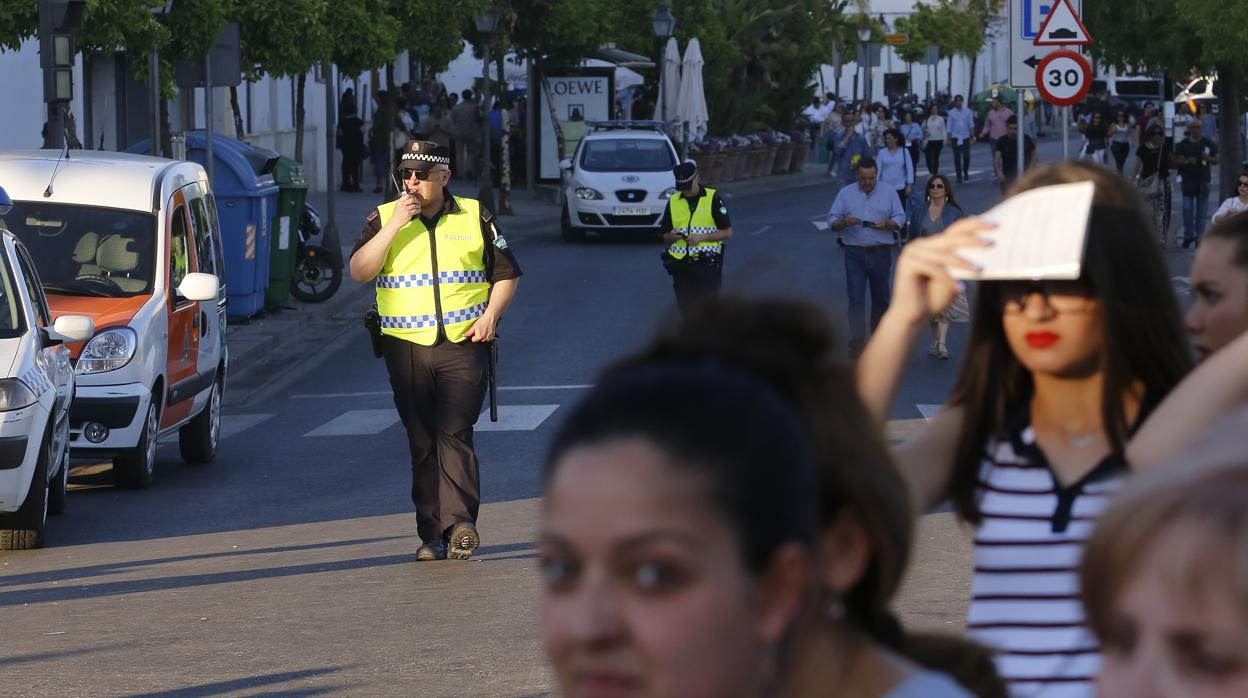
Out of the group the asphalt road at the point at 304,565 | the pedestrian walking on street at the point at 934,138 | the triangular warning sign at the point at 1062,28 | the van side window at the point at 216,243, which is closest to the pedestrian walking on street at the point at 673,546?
the asphalt road at the point at 304,565

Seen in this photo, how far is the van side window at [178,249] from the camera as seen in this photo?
43.0 ft

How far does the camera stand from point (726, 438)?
1604mm

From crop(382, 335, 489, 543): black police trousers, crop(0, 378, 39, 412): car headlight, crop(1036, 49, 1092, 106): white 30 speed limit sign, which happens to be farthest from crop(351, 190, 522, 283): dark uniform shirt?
crop(1036, 49, 1092, 106): white 30 speed limit sign

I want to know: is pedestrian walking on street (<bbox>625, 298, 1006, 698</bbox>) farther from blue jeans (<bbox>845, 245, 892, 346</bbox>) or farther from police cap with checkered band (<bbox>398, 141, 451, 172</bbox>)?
blue jeans (<bbox>845, 245, 892, 346</bbox>)

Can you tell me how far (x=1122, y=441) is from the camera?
2932mm

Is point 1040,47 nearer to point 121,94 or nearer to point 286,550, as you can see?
point 286,550

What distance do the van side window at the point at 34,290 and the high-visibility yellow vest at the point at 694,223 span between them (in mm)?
6649

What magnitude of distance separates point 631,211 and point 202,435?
18.5 m

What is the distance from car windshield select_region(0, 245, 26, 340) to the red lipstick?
27.3 feet

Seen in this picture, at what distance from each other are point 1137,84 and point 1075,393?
82.2 m

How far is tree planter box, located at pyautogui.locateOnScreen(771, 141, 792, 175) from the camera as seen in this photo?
5078 cm

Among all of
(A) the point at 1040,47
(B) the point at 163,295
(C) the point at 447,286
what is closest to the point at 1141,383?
(C) the point at 447,286

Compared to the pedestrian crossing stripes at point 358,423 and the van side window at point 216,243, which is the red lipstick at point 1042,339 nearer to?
the van side window at point 216,243

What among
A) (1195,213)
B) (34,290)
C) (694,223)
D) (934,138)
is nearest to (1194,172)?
(1195,213)
